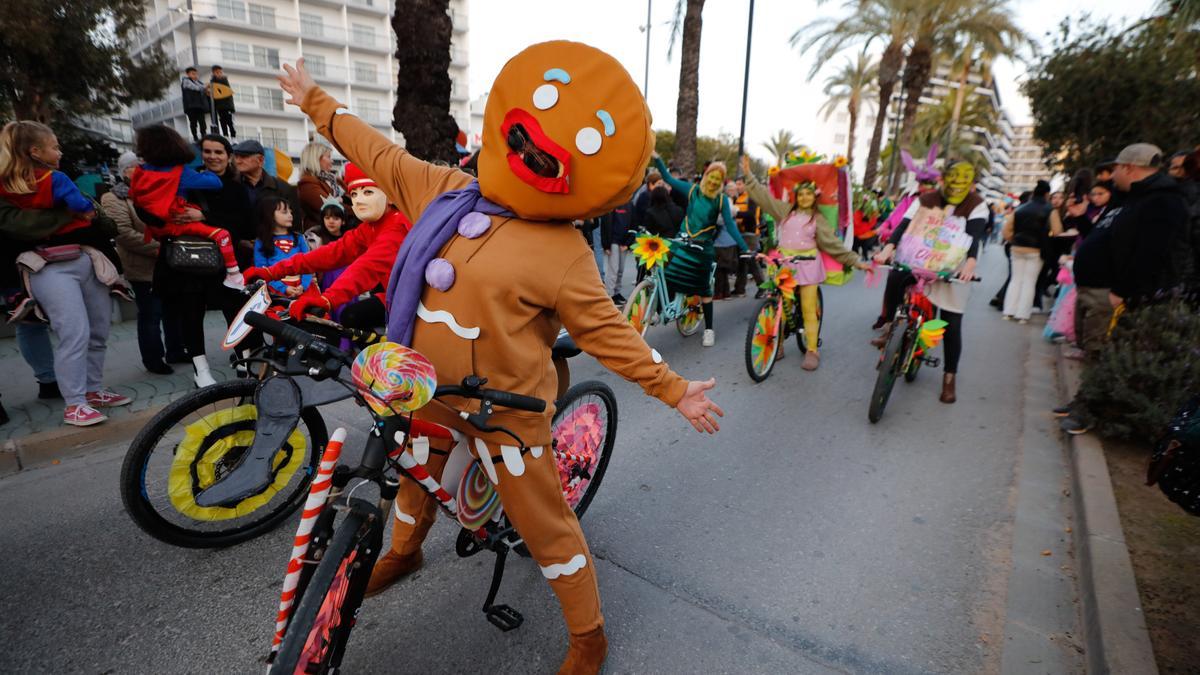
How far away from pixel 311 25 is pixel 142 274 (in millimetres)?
52193

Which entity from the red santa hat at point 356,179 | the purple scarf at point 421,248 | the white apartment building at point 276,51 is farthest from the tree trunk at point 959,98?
the white apartment building at point 276,51

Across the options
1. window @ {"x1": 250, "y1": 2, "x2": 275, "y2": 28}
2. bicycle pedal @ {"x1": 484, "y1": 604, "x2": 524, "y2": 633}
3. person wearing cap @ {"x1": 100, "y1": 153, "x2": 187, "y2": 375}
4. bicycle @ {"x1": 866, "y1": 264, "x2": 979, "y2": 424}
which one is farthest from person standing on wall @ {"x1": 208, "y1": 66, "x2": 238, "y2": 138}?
window @ {"x1": 250, "y1": 2, "x2": 275, "y2": 28}

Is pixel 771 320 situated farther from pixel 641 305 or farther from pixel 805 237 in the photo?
pixel 641 305

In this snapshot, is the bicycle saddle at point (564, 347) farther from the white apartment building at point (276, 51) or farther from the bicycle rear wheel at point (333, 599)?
the white apartment building at point (276, 51)

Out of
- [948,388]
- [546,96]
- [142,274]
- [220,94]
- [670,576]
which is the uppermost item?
[220,94]

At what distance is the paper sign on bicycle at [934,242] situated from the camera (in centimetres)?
493

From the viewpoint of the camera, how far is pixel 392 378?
4.95 ft

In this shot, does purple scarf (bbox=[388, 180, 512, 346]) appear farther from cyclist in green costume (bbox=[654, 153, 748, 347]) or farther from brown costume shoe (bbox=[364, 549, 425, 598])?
cyclist in green costume (bbox=[654, 153, 748, 347])

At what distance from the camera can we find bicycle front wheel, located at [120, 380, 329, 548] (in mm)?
2455

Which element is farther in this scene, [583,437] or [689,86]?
[689,86]

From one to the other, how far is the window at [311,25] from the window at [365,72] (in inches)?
131

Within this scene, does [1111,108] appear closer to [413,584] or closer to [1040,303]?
[1040,303]

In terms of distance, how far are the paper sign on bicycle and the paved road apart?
156 cm

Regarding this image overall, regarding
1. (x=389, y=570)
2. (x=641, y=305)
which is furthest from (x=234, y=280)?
(x=641, y=305)
